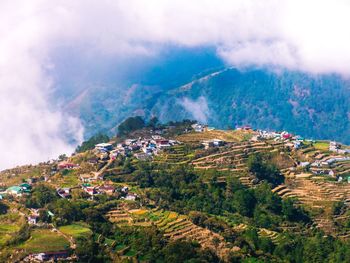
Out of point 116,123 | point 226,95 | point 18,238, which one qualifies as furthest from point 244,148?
point 226,95

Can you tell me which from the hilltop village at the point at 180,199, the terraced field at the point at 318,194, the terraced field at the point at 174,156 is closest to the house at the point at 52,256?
the hilltop village at the point at 180,199

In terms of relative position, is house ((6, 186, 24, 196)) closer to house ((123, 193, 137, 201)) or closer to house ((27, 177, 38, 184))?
house ((27, 177, 38, 184))

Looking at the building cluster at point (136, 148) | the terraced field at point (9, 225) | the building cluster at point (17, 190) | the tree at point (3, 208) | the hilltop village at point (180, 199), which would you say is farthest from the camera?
the building cluster at point (136, 148)

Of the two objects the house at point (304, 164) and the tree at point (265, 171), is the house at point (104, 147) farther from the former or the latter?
the house at point (304, 164)

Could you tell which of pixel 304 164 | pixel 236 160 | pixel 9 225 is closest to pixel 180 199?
pixel 236 160

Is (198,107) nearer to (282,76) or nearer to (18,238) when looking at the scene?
(282,76)

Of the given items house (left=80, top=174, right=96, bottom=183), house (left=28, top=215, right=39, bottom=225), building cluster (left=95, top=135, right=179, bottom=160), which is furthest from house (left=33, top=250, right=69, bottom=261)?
building cluster (left=95, top=135, right=179, bottom=160)
